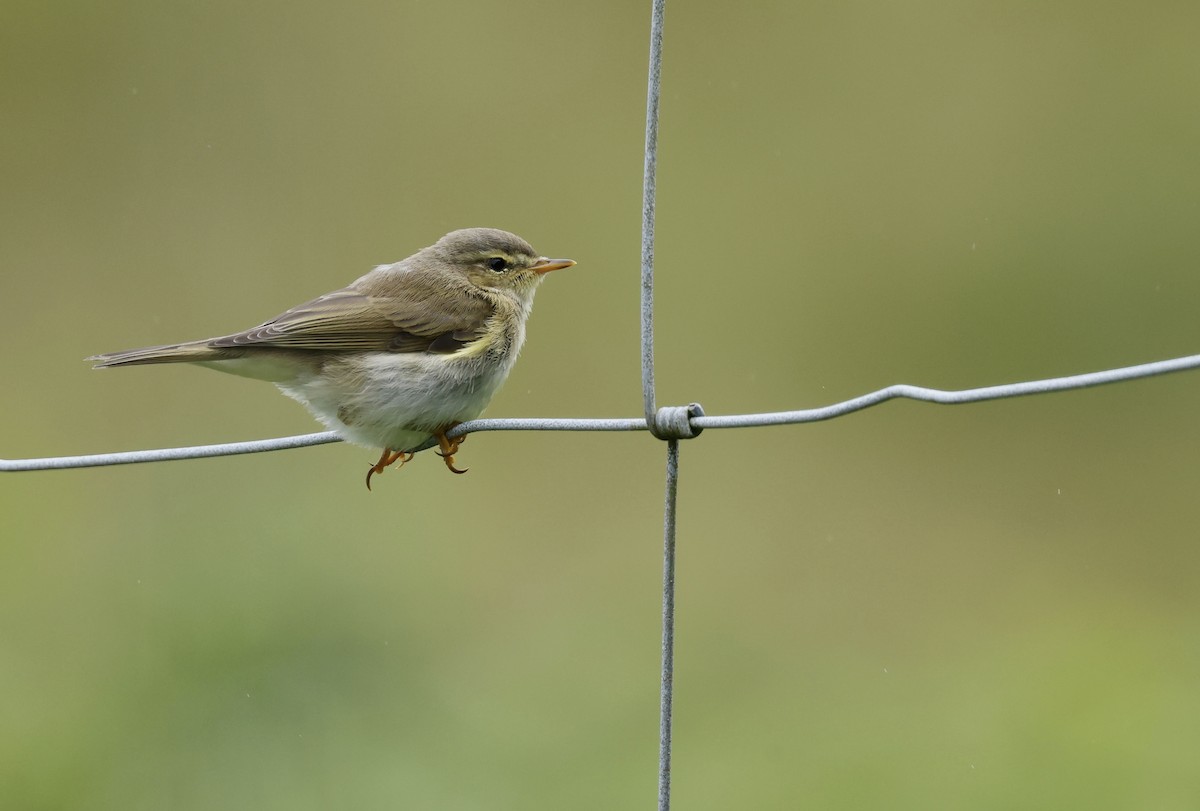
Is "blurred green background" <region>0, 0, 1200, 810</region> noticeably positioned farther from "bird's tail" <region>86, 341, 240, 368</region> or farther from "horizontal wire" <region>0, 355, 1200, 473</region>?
"horizontal wire" <region>0, 355, 1200, 473</region>

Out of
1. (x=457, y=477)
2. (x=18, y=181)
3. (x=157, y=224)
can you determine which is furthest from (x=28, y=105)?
(x=457, y=477)

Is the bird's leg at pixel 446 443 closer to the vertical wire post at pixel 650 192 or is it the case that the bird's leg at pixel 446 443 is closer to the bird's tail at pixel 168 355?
the bird's tail at pixel 168 355

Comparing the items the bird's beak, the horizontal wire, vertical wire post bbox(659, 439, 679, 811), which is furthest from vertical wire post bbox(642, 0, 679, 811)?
the bird's beak

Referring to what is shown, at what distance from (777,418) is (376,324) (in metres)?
1.76

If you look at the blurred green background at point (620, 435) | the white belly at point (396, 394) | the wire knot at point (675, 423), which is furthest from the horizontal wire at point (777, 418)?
the blurred green background at point (620, 435)

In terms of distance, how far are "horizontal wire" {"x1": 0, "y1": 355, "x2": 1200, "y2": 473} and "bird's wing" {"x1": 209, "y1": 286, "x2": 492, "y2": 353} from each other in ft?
1.69

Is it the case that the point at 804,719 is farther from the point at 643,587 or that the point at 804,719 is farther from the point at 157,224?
the point at 157,224

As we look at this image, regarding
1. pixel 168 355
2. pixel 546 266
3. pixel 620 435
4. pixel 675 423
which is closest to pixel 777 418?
pixel 675 423

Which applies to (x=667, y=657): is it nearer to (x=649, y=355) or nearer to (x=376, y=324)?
(x=649, y=355)

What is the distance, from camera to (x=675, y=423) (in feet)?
7.73

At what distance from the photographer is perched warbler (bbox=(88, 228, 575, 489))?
143 inches

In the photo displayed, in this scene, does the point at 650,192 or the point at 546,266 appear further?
the point at 546,266

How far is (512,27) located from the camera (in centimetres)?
944

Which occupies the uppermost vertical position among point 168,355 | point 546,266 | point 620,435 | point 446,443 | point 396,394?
point 546,266
